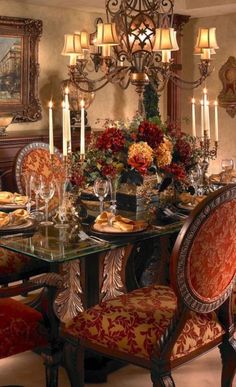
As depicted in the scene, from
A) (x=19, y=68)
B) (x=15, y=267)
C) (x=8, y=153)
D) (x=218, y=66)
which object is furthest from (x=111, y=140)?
(x=218, y=66)

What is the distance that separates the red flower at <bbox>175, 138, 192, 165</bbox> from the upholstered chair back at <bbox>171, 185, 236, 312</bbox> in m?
0.98

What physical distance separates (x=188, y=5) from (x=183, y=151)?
3519 millimetres

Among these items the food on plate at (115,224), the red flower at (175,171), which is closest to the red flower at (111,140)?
the red flower at (175,171)

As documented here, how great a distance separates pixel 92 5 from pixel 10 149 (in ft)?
5.56

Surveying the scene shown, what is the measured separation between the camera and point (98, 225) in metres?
2.75

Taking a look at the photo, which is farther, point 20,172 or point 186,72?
point 186,72

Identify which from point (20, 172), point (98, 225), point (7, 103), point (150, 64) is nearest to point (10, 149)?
point (7, 103)

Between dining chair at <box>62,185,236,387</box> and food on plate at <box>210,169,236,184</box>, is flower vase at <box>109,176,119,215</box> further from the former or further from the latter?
food on plate at <box>210,169,236,184</box>

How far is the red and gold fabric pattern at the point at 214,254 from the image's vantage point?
222 cm

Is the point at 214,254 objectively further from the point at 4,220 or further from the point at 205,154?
the point at 205,154

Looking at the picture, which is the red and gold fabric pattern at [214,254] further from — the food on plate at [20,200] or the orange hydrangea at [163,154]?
the food on plate at [20,200]

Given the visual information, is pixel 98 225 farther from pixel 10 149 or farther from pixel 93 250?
pixel 10 149

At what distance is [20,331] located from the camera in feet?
7.71

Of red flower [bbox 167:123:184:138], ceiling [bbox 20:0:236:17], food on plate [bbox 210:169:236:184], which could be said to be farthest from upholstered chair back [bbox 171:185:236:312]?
ceiling [bbox 20:0:236:17]
